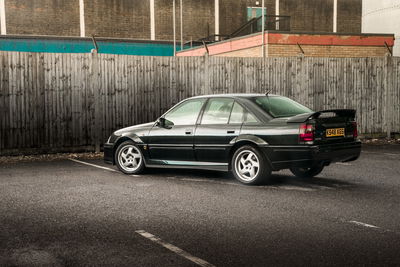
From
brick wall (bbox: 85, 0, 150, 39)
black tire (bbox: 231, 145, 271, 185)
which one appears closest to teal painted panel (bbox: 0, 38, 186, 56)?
brick wall (bbox: 85, 0, 150, 39)

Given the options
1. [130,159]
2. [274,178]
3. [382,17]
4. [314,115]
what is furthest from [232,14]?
[314,115]

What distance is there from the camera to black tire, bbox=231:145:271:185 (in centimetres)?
816

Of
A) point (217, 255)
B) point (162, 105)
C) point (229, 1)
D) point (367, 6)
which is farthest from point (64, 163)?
point (229, 1)

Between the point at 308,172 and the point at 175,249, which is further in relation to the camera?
the point at 308,172

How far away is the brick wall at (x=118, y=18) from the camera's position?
38.0m

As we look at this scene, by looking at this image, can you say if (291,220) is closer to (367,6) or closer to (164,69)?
(164,69)

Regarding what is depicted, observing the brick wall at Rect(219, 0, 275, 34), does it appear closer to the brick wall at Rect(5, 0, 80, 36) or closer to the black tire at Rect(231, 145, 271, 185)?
the brick wall at Rect(5, 0, 80, 36)

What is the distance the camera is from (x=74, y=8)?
3744 cm

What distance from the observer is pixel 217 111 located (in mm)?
8898

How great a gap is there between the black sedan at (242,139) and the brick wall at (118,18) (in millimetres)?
29849

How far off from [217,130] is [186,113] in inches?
34.4

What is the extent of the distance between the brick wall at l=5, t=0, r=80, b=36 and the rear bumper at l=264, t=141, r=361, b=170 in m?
31.7

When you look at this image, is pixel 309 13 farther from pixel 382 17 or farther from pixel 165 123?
pixel 165 123

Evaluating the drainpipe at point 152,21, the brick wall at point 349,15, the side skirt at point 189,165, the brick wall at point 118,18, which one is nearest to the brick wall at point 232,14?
the drainpipe at point 152,21
